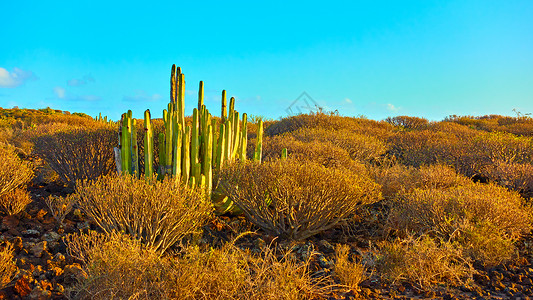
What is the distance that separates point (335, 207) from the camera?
19.5ft

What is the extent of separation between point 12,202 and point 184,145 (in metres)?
2.94

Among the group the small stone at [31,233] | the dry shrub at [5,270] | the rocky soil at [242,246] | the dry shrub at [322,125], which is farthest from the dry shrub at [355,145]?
A: the dry shrub at [5,270]

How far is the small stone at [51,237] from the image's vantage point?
5516mm

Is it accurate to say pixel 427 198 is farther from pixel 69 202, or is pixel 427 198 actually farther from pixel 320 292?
pixel 69 202

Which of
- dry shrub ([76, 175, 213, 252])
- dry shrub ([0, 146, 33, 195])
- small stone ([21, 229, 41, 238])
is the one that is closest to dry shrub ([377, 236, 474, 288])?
dry shrub ([76, 175, 213, 252])

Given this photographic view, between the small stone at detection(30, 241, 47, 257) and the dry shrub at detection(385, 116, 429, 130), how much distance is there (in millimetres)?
18130

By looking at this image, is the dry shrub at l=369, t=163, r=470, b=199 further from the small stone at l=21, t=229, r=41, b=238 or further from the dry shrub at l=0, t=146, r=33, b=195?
the dry shrub at l=0, t=146, r=33, b=195

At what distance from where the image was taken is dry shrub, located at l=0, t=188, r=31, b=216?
6.33 metres

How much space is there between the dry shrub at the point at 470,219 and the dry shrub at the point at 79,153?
5729 millimetres

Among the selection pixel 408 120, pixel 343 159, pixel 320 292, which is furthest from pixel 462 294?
pixel 408 120

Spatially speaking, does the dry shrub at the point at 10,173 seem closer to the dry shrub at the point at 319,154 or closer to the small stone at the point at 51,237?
the small stone at the point at 51,237

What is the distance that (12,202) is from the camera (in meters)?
6.39

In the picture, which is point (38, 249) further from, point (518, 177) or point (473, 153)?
point (473, 153)

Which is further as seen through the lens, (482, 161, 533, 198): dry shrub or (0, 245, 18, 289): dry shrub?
(482, 161, 533, 198): dry shrub
